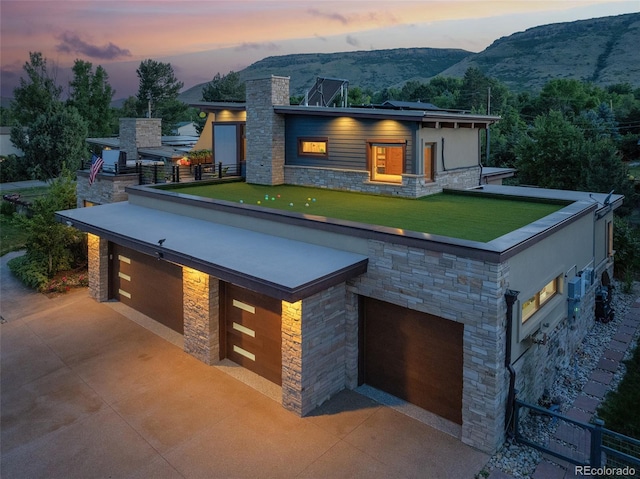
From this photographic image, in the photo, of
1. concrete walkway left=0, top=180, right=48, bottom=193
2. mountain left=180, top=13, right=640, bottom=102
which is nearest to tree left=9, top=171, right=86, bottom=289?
concrete walkway left=0, top=180, right=48, bottom=193

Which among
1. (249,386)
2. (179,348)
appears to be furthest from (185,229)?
(249,386)

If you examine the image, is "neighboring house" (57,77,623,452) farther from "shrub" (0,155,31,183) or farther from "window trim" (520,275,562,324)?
"shrub" (0,155,31,183)

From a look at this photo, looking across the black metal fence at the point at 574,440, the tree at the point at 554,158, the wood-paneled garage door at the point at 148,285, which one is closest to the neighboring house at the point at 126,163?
the wood-paneled garage door at the point at 148,285

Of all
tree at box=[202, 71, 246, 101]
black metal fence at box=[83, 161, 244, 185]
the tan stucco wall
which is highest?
tree at box=[202, 71, 246, 101]

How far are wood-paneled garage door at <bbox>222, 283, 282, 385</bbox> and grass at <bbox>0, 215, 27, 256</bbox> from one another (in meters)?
14.6

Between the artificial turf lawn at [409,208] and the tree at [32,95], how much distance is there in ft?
129

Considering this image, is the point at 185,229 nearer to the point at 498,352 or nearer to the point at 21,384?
the point at 21,384

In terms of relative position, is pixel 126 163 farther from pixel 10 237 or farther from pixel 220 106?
pixel 10 237

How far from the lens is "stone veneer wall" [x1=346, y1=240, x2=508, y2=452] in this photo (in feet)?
26.6

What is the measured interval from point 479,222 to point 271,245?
16.3 feet

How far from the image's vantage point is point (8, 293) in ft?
55.5

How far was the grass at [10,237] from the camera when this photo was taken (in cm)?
2355

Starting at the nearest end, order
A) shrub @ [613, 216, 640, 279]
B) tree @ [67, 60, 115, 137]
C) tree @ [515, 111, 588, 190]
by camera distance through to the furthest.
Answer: shrub @ [613, 216, 640, 279]
tree @ [515, 111, 588, 190]
tree @ [67, 60, 115, 137]

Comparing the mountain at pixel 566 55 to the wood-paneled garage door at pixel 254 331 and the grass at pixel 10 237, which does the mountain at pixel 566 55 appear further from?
the wood-paneled garage door at pixel 254 331
